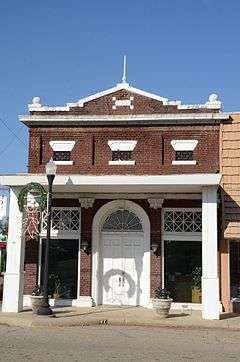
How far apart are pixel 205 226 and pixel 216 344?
16.4 ft

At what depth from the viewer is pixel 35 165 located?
64.4 feet

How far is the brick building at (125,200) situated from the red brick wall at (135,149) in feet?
0.12

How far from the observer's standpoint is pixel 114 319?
1519 cm

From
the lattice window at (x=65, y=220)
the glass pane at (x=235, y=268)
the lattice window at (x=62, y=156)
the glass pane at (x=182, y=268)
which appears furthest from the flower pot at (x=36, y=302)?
the glass pane at (x=235, y=268)

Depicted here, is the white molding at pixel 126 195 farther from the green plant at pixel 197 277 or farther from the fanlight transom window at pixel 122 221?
the green plant at pixel 197 277

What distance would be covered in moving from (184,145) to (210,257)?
465 cm

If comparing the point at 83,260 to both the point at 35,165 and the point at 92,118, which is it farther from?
the point at 92,118

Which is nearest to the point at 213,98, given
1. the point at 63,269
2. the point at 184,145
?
the point at 184,145

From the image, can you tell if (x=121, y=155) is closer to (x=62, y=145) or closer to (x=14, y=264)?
(x=62, y=145)

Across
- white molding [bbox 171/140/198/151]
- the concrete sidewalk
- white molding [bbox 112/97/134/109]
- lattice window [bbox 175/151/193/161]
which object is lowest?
the concrete sidewalk

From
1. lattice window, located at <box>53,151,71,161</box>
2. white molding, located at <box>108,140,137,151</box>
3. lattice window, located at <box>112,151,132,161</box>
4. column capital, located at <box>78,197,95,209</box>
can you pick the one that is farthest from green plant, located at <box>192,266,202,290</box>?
lattice window, located at <box>53,151,71,161</box>

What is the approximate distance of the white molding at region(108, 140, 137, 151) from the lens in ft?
63.5

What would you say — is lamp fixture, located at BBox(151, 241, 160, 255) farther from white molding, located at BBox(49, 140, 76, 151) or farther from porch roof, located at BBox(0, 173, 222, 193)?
white molding, located at BBox(49, 140, 76, 151)

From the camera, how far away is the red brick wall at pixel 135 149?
1889 cm
